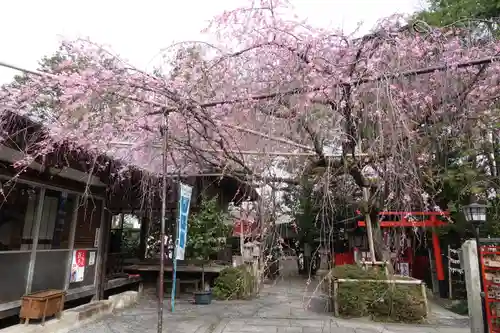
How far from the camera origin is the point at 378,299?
7508 millimetres

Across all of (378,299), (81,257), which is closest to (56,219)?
(81,257)

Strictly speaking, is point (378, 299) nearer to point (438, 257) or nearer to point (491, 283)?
point (491, 283)

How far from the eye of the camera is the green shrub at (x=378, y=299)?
24.3 ft

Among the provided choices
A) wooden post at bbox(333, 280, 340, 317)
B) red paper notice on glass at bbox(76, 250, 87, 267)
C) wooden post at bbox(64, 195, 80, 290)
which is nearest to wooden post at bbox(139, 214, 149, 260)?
red paper notice on glass at bbox(76, 250, 87, 267)

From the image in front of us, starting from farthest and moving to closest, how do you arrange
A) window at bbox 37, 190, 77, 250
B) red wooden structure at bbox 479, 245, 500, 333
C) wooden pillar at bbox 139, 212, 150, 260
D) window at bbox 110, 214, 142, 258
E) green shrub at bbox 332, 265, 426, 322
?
window at bbox 110, 214, 142, 258, wooden pillar at bbox 139, 212, 150, 260, green shrub at bbox 332, 265, 426, 322, window at bbox 37, 190, 77, 250, red wooden structure at bbox 479, 245, 500, 333

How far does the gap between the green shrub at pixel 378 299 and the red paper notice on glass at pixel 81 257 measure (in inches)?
232

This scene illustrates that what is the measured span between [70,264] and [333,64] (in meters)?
6.74

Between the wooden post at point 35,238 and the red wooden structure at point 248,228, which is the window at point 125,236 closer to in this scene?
the red wooden structure at point 248,228

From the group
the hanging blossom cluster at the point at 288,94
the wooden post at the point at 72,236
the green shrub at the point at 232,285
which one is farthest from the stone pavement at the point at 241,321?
the hanging blossom cluster at the point at 288,94

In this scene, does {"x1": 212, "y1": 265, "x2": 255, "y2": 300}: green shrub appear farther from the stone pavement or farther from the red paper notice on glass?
the red paper notice on glass

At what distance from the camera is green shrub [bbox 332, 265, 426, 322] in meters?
7.42

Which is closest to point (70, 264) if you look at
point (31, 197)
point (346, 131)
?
point (31, 197)

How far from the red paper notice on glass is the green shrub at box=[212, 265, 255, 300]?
3.99 meters

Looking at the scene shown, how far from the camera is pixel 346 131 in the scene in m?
5.46
